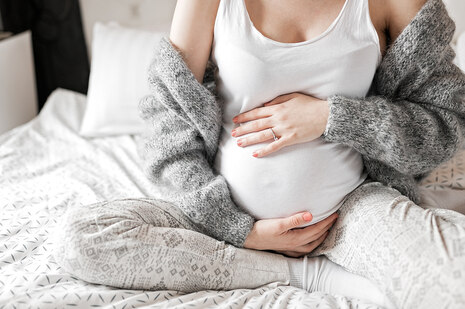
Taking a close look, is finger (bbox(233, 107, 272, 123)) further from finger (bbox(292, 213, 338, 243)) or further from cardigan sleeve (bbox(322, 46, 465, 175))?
finger (bbox(292, 213, 338, 243))

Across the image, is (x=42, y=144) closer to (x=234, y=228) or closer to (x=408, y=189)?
(x=234, y=228)

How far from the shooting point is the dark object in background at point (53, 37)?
7.11 ft

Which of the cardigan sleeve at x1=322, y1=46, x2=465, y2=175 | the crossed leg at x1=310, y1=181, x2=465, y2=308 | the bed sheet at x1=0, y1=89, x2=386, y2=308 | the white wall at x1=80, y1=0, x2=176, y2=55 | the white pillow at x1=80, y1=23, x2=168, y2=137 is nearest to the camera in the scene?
the crossed leg at x1=310, y1=181, x2=465, y2=308

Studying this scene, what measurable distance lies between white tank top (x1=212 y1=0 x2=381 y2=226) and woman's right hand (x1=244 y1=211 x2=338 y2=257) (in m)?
0.02

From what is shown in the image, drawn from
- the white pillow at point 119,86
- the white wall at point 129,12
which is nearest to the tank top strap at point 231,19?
the white pillow at point 119,86

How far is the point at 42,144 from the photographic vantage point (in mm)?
1682

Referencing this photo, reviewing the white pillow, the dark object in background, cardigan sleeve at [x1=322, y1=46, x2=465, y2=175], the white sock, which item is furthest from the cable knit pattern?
the dark object in background

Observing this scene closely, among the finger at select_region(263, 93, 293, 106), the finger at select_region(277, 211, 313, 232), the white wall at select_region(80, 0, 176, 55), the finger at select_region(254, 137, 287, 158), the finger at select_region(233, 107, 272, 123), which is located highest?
the finger at select_region(263, 93, 293, 106)

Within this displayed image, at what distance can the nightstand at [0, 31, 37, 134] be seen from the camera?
6.03ft

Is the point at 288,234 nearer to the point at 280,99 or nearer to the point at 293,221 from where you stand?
the point at 293,221

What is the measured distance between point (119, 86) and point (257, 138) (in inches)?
36.0

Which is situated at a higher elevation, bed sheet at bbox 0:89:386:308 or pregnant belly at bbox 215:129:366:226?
pregnant belly at bbox 215:129:366:226

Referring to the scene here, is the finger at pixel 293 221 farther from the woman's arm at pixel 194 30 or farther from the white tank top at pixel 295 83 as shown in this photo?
the woman's arm at pixel 194 30

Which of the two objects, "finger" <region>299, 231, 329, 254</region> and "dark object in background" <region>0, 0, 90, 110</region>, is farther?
"dark object in background" <region>0, 0, 90, 110</region>
